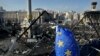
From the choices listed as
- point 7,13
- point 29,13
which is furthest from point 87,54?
point 7,13

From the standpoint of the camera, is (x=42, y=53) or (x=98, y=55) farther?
(x=42, y=53)

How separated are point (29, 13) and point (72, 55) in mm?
24476

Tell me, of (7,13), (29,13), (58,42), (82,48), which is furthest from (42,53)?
(7,13)

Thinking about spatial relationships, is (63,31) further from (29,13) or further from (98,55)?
(29,13)

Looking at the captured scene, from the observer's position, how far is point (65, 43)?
4754 mm

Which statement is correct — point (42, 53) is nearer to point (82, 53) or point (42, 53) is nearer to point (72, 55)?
point (82, 53)

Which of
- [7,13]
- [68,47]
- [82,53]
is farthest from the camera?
[7,13]

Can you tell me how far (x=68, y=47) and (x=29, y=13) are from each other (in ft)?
80.4

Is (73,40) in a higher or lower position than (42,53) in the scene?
higher

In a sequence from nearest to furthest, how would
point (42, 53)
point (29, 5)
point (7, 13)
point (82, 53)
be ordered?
1. point (82, 53)
2. point (42, 53)
3. point (29, 5)
4. point (7, 13)

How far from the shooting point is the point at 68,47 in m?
4.76

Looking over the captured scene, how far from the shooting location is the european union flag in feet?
15.6

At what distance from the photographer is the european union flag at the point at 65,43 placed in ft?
15.6

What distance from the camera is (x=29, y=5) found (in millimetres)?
28828
